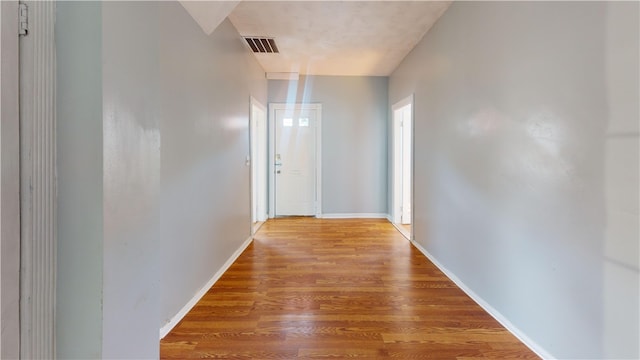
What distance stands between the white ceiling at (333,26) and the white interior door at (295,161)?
3.45ft

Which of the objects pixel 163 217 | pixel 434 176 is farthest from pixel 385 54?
pixel 163 217

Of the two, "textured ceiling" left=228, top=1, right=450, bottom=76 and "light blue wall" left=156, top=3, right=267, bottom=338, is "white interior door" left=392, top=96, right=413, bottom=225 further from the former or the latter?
"light blue wall" left=156, top=3, right=267, bottom=338

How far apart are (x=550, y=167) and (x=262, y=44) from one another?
324cm

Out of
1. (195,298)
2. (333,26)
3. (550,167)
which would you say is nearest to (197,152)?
(195,298)

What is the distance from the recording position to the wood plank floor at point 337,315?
5.85 feet

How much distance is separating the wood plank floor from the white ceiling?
6.89 feet

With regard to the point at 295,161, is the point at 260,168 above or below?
below

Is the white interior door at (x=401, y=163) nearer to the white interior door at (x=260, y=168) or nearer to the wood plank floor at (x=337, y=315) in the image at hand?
the wood plank floor at (x=337, y=315)

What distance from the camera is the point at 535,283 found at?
5.76ft

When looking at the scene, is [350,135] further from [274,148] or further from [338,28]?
[338,28]

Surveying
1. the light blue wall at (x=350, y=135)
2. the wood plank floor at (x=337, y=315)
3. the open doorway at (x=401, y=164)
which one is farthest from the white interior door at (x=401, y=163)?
the wood plank floor at (x=337, y=315)

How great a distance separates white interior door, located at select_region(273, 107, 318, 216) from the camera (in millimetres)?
5492

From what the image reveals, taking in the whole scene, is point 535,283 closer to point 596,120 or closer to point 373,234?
point 596,120

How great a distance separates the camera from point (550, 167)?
1649mm
